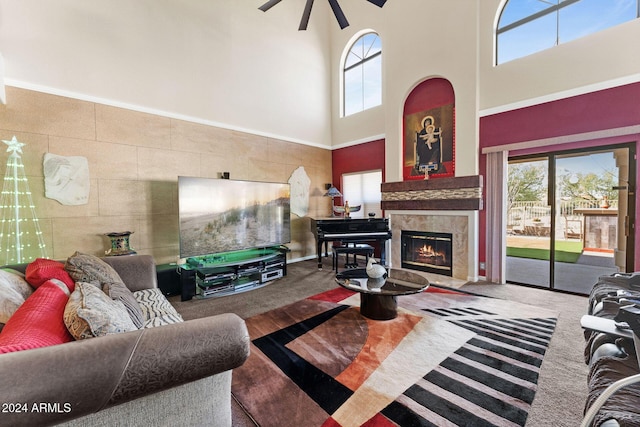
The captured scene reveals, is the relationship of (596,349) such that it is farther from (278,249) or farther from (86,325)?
(278,249)

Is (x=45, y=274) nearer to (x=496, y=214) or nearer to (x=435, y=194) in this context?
(x=435, y=194)

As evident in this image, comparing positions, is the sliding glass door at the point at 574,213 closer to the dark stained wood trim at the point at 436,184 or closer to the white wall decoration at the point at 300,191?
the dark stained wood trim at the point at 436,184

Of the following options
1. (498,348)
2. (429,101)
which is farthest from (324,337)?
(429,101)

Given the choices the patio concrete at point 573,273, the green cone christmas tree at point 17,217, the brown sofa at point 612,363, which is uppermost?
the green cone christmas tree at point 17,217

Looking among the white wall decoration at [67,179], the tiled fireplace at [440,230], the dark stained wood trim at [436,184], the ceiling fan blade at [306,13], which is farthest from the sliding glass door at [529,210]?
the white wall decoration at [67,179]

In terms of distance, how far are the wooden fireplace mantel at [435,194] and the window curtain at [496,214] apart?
0.57 ft

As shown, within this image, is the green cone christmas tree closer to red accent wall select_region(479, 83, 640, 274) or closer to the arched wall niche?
the arched wall niche

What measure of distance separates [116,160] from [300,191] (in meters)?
3.28

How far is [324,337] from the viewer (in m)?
2.46

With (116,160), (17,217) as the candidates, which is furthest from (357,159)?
(17,217)

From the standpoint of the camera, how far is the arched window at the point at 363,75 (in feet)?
18.9

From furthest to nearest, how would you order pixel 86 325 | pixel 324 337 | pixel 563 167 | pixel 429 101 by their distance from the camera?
pixel 429 101 → pixel 563 167 → pixel 324 337 → pixel 86 325

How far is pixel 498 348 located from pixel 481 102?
3.65 metres

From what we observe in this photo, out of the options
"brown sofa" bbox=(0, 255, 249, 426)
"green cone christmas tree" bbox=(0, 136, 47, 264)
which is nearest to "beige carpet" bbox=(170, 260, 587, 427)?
"brown sofa" bbox=(0, 255, 249, 426)
